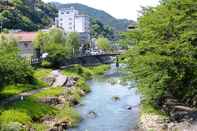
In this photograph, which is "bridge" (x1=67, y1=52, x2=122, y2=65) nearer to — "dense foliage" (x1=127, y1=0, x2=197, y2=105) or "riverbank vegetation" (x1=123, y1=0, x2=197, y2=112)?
"riverbank vegetation" (x1=123, y1=0, x2=197, y2=112)

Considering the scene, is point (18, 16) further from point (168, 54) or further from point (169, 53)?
point (169, 53)

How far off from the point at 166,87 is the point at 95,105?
15.9 m

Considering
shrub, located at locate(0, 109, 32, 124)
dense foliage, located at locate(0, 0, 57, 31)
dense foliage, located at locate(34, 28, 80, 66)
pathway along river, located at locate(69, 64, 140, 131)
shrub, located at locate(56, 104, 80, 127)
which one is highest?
dense foliage, located at locate(0, 0, 57, 31)

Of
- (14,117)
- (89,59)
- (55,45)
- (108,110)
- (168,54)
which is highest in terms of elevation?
(168,54)

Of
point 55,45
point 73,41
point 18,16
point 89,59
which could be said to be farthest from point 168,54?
point 18,16

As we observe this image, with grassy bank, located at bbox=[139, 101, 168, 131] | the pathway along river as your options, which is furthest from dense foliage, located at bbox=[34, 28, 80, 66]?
grassy bank, located at bbox=[139, 101, 168, 131]

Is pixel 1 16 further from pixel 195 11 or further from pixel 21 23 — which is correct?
pixel 195 11

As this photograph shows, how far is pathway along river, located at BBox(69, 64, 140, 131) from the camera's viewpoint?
4612cm

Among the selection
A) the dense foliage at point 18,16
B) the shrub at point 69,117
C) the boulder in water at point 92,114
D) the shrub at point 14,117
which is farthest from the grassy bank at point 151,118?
Answer: the dense foliage at point 18,16

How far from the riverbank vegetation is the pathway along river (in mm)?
3902

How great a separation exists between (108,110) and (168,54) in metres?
14.8

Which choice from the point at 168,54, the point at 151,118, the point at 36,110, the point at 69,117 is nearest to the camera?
the point at 168,54

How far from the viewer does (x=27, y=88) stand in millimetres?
65625

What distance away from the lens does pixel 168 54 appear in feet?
146
